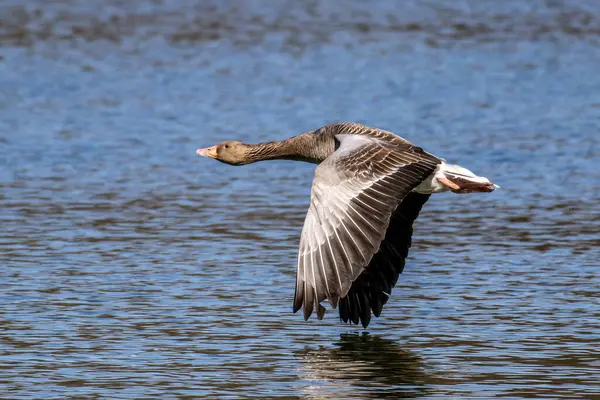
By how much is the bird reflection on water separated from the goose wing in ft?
1.60

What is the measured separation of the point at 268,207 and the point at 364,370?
21.0ft

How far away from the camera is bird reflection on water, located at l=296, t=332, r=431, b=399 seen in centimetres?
893

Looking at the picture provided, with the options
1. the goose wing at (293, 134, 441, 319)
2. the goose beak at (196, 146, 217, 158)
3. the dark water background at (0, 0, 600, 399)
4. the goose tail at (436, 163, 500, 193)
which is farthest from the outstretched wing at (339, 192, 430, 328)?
the goose beak at (196, 146, 217, 158)

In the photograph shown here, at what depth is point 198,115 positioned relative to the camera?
72.9ft

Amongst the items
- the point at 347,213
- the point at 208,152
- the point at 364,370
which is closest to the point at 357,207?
the point at 347,213

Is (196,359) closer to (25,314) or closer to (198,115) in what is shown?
(25,314)

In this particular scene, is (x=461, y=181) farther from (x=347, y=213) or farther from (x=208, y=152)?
(x=208, y=152)

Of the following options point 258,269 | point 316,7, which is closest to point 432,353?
point 258,269

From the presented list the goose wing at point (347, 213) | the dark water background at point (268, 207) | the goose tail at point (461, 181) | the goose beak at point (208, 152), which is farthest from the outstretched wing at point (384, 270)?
the goose beak at point (208, 152)

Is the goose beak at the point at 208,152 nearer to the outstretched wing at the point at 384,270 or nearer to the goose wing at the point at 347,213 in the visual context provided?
the outstretched wing at the point at 384,270

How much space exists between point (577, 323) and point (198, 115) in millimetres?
12443

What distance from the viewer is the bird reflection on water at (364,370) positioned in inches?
352

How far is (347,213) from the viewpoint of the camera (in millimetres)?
9422

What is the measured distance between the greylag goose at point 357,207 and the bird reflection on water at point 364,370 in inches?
16.7
